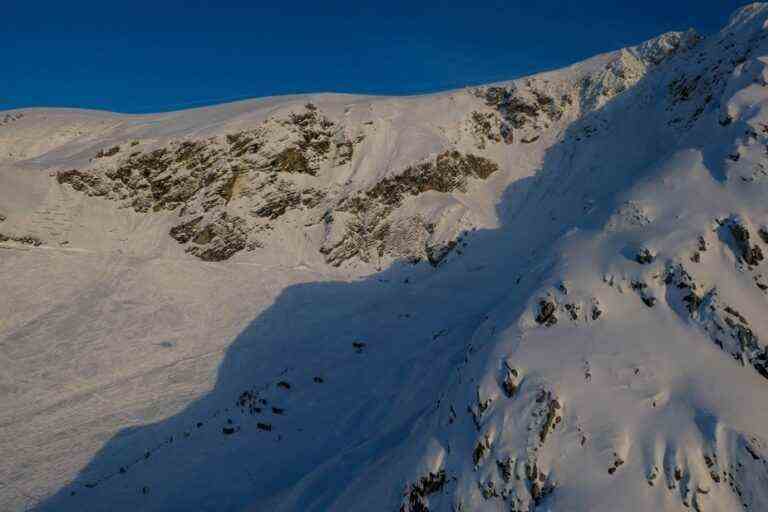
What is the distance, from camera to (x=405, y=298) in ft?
113

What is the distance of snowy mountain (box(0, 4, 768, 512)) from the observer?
1226 centimetres

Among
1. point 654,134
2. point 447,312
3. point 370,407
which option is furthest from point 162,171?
point 654,134

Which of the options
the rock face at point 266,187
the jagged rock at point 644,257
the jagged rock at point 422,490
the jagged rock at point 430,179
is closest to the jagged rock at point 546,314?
the jagged rock at point 644,257

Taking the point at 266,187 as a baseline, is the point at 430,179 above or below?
below

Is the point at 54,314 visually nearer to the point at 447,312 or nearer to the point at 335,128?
the point at 447,312

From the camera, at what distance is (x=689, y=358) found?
41.8 ft

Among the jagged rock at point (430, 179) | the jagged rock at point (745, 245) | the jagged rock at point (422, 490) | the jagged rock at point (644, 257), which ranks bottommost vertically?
the jagged rock at point (422, 490)

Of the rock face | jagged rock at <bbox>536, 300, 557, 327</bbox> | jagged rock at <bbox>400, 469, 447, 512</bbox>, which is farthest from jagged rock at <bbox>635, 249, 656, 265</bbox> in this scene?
the rock face

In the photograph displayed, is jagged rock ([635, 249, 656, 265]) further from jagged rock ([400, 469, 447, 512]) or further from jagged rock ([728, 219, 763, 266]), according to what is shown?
jagged rock ([400, 469, 447, 512])

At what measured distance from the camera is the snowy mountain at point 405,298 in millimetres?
12258

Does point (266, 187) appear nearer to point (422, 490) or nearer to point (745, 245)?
point (422, 490)

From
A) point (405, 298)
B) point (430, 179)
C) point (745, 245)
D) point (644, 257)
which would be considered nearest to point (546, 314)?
point (644, 257)

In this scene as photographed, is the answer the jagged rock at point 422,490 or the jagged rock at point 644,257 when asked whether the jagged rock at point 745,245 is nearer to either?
the jagged rock at point 644,257

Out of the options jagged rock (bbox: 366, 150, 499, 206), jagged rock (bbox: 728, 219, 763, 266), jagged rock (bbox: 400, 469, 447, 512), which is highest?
jagged rock (bbox: 366, 150, 499, 206)
